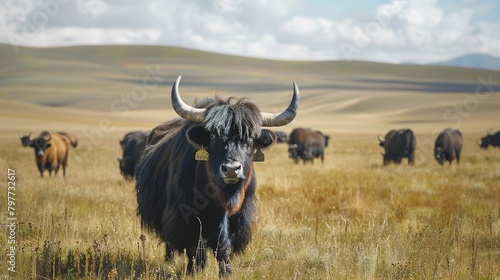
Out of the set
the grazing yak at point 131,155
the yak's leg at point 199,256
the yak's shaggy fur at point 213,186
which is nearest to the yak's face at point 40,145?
the grazing yak at point 131,155

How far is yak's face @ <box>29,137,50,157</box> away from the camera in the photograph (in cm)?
1897

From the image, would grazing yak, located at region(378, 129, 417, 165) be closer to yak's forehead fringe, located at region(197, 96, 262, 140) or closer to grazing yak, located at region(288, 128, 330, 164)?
grazing yak, located at region(288, 128, 330, 164)

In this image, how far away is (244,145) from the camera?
5.48m

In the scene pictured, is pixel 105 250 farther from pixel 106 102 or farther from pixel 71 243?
pixel 106 102

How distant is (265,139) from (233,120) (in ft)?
1.70

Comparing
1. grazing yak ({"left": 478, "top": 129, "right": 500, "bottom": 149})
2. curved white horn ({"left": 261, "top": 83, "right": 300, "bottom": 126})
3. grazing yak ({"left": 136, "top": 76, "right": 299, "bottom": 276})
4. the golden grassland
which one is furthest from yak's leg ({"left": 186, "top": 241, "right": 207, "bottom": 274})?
grazing yak ({"left": 478, "top": 129, "right": 500, "bottom": 149})

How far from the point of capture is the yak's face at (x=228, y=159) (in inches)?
204

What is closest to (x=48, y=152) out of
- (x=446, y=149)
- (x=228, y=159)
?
(x=228, y=159)

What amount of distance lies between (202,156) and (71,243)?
2.60m

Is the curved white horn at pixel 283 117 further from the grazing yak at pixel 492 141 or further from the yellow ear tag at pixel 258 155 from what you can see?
the grazing yak at pixel 492 141

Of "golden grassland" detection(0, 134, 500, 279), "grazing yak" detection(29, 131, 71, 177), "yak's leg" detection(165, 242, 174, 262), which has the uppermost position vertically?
"grazing yak" detection(29, 131, 71, 177)

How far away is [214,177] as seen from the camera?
17.8ft

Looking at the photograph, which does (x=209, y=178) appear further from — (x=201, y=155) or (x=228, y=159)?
(x=228, y=159)

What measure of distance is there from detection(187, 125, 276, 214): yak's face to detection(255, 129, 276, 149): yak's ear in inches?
1.0
